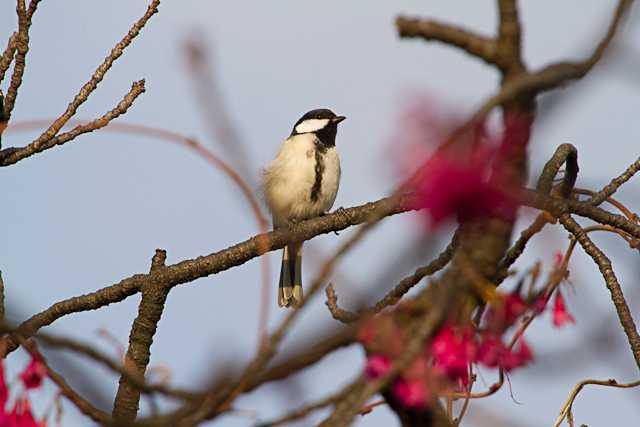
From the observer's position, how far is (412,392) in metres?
1.73

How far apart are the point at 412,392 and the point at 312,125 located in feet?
26.7

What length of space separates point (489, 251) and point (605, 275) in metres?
2.23

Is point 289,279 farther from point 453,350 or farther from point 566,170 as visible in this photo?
point 453,350

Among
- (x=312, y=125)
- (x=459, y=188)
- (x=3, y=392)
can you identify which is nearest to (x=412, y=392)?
(x=459, y=188)

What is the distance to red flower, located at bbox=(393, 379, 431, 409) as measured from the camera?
5.63ft

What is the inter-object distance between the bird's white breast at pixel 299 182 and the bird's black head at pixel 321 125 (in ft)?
0.92

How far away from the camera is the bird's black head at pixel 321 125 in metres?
9.50

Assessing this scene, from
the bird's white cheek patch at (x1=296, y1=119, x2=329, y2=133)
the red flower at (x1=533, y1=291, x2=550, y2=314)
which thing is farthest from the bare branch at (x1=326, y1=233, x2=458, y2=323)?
the bird's white cheek patch at (x1=296, y1=119, x2=329, y2=133)

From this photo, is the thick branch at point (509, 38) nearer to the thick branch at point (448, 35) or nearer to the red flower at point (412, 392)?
the thick branch at point (448, 35)

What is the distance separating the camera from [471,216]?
1606 mm

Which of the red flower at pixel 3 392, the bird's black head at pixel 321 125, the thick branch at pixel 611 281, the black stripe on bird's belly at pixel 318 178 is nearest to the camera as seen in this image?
the red flower at pixel 3 392

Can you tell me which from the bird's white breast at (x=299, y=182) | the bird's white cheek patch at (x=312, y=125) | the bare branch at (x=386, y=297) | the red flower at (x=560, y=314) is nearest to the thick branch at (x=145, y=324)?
the bare branch at (x=386, y=297)

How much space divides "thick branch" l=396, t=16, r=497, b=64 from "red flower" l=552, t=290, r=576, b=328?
28.9 inches

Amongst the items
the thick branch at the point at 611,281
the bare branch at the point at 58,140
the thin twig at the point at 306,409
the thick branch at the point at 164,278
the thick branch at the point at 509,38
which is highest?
the bare branch at the point at 58,140
